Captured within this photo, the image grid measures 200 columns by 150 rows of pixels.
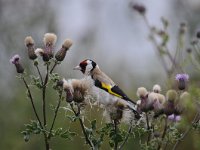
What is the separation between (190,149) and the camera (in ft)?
31.9

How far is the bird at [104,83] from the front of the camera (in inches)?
129

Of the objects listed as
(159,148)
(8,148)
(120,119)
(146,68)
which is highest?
(146,68)

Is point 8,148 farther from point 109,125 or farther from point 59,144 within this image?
point 109,125

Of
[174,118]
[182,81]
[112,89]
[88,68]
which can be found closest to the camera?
[174,118]

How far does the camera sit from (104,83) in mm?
3545

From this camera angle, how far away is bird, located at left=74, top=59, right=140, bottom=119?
3282mm

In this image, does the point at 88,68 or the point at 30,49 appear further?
the point at 88,68

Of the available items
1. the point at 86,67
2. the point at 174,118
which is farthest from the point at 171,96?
the point at 86,67

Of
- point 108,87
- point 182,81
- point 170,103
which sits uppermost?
point 108,87

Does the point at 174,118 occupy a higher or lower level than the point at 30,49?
lower

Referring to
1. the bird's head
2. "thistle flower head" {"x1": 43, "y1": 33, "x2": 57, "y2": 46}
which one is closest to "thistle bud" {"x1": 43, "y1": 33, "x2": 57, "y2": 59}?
"thistle flower head" {"x1": 43, "y1": 33, "x2": 57, "y2": 46}

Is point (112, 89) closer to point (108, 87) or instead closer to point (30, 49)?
point (108, 87)

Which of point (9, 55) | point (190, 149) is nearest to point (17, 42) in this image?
point (9, 55)

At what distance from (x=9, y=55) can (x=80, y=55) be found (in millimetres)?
4326
